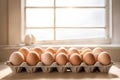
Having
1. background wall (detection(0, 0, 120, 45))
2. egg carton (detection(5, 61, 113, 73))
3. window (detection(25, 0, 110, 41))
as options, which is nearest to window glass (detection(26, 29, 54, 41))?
window (detection(25, 0, 110, 41))

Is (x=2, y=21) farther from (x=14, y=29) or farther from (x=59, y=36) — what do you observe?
(x=59, y=36)

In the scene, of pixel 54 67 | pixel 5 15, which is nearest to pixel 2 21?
pixel 5 15

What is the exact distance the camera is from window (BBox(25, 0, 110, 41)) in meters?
1.94

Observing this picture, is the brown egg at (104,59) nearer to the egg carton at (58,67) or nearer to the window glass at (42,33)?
the egg carton at (58,67)

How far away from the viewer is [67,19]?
76.8 inches

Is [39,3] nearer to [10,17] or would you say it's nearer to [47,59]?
[10,17]

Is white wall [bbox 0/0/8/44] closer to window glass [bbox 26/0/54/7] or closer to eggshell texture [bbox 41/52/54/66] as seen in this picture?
window glass [bbox 26/0/54/7]

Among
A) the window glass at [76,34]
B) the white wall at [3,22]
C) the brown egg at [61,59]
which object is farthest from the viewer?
the window glass at [76,34]

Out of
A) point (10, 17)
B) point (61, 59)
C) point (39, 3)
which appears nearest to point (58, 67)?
point (61, 59)

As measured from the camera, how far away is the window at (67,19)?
6.36ft

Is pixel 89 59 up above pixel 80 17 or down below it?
below

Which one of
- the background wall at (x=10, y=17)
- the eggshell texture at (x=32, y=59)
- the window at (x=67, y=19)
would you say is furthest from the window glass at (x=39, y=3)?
the eggshell texture at (x=32, y=59)

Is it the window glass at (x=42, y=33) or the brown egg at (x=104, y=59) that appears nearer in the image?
the brown egg at (x=104, y=59)

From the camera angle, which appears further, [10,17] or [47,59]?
[10,17]
